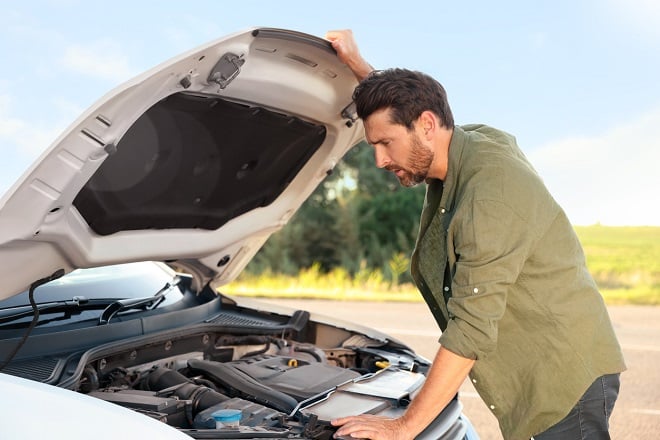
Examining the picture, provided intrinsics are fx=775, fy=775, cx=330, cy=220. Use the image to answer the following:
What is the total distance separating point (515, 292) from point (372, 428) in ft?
2.20

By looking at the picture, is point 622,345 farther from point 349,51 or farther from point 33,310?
point 33,310

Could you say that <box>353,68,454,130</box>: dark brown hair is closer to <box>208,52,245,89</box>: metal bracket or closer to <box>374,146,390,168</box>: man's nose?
<box>374,146,390,168</box>: man's nose

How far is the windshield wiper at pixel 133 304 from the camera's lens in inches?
126

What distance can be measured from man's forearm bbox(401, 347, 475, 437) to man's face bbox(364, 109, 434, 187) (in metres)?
0.62

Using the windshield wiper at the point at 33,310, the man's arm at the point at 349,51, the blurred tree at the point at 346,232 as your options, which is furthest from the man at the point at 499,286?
the blurred tree at the point at 346,232

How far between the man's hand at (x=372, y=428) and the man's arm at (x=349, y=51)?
1.33 metres

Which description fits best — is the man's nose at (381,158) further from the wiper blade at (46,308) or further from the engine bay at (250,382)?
the wiper blade at (46,308)

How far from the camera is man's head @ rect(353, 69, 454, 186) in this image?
2520 millimetres

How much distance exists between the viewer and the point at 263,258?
2202cm

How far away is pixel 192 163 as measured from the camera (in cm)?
334

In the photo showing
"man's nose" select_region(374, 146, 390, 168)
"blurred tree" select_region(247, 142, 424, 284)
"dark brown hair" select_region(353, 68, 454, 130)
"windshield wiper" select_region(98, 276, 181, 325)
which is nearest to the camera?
"dark brown hair" select_region(353, 68, 454, 130)

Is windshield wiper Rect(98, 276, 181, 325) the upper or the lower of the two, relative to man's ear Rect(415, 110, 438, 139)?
lower

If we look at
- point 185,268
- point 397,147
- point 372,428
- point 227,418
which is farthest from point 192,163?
point 372,428

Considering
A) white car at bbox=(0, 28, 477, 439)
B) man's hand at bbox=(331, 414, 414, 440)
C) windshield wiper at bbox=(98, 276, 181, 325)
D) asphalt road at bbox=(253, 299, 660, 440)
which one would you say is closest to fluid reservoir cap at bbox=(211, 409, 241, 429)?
white car at bbox=(0, 28, 477, 439)
